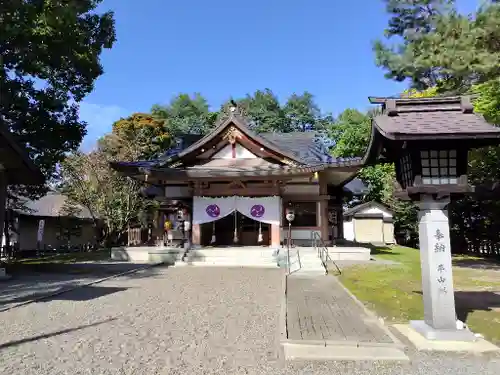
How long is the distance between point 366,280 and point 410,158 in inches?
245

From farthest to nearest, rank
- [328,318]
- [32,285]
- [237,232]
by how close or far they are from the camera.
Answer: [237,232] → [32,285] → [328,318]

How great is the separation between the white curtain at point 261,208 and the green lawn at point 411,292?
5.07 meters

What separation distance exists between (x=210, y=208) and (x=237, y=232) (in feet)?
8.35

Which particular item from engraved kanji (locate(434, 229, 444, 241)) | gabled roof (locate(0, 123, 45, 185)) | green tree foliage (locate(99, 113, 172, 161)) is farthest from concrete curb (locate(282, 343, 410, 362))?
green tree foliage (locate(99, 113, 172, 161))

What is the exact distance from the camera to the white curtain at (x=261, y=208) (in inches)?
742

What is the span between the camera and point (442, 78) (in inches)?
649

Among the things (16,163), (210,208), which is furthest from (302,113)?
(16,163)

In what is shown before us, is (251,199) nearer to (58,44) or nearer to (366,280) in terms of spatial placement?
(366,280)

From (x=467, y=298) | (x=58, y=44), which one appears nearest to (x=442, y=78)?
(x=467, y=298)

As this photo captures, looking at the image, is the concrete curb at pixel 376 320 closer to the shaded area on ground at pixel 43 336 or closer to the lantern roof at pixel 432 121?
the lantern roof at pixel 432 121

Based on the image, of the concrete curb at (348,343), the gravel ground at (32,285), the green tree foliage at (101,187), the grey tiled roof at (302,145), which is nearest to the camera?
the concrete curb at (348,343)

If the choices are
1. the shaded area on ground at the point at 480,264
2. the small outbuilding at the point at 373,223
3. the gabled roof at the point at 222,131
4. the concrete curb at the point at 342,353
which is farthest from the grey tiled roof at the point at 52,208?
the concrete curb at the point at 342,353

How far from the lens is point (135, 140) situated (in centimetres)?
2714

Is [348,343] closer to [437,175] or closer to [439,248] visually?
[439,248]
